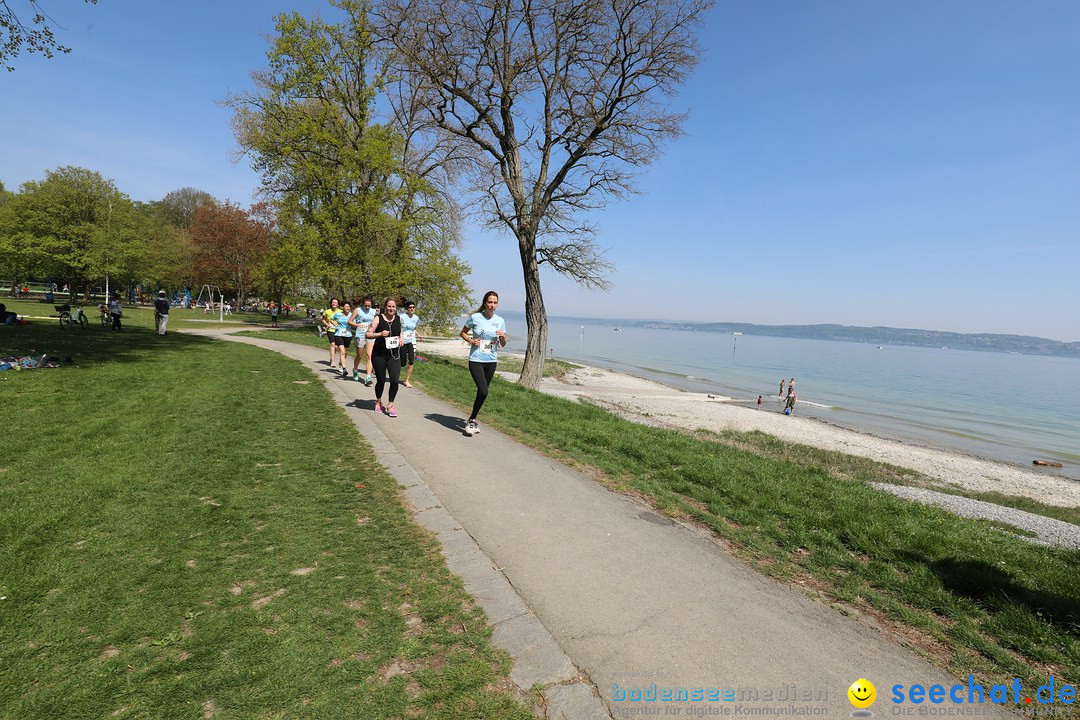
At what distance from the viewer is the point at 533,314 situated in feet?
53.5

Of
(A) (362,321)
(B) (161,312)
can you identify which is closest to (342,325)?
(A) (362,321)

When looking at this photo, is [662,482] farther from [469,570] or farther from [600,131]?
[600,131]

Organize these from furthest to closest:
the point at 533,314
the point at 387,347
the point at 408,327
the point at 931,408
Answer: the point at 931,408, the point at 533,314, the point at 408,327, the point at 387,347

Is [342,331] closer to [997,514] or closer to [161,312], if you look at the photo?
[161,312]

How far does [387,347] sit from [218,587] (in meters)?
5.98

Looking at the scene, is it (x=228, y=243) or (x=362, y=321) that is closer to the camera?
(x=362, y=321)

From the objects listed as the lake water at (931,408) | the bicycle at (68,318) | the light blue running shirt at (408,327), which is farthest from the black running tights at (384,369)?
the lake water at (931,408)

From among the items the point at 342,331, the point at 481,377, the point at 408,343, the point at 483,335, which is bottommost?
the point at 481,377

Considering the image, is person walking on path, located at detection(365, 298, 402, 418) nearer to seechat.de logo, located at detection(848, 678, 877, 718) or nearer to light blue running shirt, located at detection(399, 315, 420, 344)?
light blue running shirt, located at detection(399, 315, 420, 344)

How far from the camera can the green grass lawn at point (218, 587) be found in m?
2.31

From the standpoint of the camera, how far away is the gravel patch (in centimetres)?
788

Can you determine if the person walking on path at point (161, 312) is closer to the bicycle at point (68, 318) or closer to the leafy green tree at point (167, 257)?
the bicycle at point (68, 318)

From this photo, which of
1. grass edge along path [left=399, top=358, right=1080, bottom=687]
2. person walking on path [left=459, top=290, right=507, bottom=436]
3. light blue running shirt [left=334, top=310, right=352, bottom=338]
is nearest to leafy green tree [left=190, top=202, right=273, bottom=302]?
light blue running shirt [left=334, top=310, right=352, bottom=338]

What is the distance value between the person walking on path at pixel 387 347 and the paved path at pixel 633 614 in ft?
12.0
